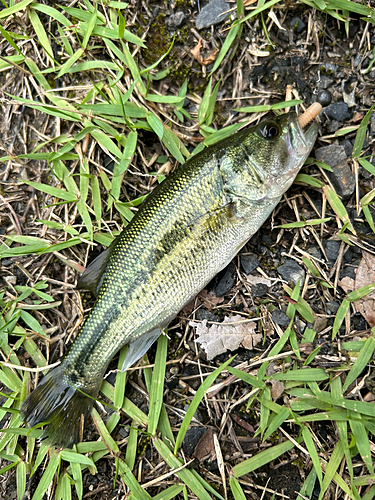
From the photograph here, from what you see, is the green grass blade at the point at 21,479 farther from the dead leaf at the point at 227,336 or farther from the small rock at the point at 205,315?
the small rock at the point at 205,315

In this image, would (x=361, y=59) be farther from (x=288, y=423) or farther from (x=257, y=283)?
(x=288, y=423)

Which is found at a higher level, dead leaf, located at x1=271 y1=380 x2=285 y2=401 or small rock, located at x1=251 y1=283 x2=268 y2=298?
small rock, located at x1=251 y1=283 x2=268 y2=298

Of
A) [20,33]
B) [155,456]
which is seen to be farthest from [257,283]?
[20,33]

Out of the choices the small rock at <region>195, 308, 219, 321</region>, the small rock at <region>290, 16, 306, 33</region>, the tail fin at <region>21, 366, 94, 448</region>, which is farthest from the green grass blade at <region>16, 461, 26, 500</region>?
the small rock at <region>290, 16, 306, 33</region>

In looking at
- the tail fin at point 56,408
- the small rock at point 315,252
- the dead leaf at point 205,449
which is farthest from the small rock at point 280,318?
the tail fin at point 56,408

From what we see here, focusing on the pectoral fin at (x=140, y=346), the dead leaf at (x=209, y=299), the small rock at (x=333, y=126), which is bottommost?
the dead leaf at (x=209, y=299)

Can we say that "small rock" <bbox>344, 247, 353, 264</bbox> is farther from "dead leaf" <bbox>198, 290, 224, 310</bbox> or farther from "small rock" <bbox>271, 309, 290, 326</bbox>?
"dead leaf" <bbox>198, 290, 224, 310</bbox>

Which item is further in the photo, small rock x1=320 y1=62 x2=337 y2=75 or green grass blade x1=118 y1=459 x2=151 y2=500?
small rock x1=320 y1=62 x2=337 y2=75

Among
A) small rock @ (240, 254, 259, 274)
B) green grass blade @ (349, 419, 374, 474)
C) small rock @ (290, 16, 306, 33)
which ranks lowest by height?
green grass blade @ (349, 419, 374, 474)
